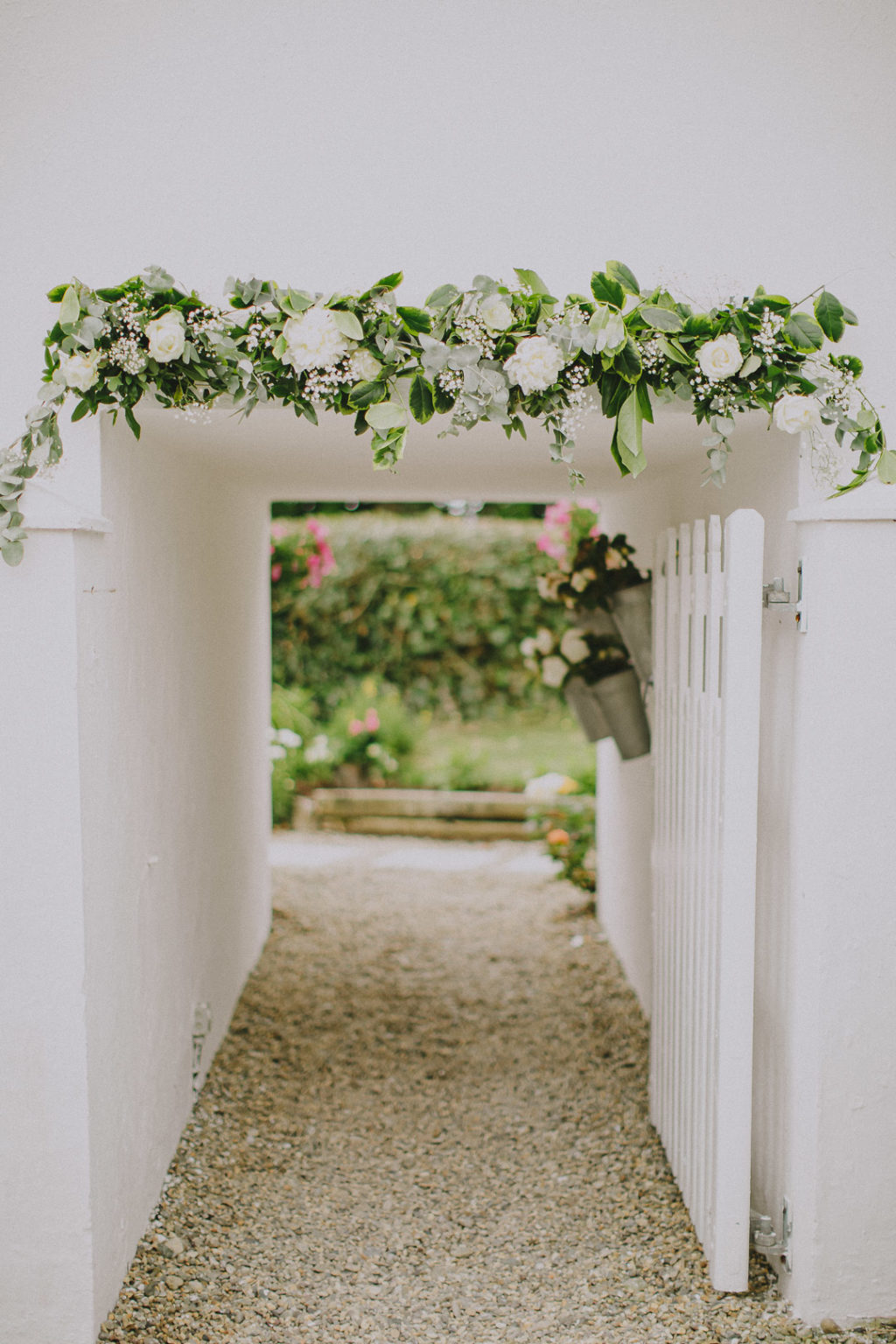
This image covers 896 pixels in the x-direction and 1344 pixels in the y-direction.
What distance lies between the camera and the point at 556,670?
4156 mm

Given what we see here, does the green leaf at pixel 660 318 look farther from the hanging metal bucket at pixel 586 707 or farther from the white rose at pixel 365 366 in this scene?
the hanging metal bucket at pixel 586 707

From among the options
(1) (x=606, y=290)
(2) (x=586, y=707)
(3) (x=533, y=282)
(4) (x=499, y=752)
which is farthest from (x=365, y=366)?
(4) (x=499, y=752)

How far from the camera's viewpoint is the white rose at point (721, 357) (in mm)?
2221

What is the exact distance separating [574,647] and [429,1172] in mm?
1989

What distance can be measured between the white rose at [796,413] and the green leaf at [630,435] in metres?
0.32

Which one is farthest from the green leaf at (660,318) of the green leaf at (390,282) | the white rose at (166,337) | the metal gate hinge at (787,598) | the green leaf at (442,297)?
the white rose at (166,337)

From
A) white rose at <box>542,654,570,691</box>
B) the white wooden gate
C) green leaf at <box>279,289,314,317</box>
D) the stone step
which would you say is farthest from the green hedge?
green leaf at <box>279,289,314,317</box>

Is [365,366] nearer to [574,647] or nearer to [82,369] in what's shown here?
[82,369]

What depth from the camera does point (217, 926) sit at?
4.10 meters

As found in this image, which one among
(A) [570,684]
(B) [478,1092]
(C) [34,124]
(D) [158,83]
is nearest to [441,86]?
(D) [158,83]

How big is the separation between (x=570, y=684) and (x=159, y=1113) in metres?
2.22

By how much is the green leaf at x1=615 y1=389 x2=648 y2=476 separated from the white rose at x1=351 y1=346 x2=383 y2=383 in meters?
0.56

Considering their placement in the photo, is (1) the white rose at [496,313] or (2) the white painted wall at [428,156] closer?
(1) the white rose at [496,313]

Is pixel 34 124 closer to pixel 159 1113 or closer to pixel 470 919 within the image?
pixel 159 1113
